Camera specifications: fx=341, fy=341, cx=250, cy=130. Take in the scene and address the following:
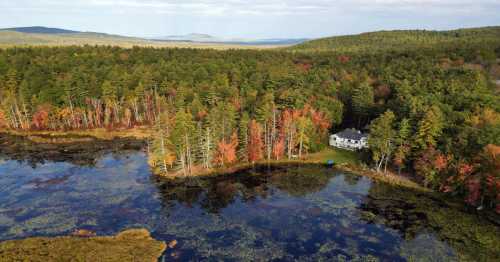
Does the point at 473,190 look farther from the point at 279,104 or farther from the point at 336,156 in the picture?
the point at 279,104

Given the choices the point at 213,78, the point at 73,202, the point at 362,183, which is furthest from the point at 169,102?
the point at 362,183

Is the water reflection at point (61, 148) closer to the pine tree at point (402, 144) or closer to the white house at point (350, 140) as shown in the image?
the white house at point (350, 140)

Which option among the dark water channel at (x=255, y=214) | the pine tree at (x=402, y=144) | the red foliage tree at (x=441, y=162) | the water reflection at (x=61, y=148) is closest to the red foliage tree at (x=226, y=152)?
the dark water channel at (x=255, y=214)

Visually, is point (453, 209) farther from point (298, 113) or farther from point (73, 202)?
point (73, 202)

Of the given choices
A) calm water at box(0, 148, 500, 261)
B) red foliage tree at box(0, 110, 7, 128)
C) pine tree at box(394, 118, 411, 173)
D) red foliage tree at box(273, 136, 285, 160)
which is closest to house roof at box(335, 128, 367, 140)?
pine tree at box(394, 118, 411, 173)

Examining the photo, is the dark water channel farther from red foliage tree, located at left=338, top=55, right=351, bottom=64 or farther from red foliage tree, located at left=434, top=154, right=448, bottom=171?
red foliage tree, located at left=338, top=55, right=351, bottom=64

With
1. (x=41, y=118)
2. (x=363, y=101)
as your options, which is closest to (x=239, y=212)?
(x=363, y=101)
